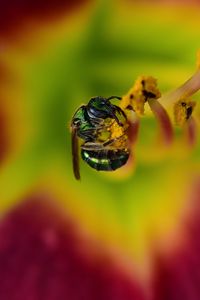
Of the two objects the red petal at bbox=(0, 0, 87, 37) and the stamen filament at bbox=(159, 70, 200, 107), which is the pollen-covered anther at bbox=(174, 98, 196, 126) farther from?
the red petal at bbox=(0, 0, 87, 37)

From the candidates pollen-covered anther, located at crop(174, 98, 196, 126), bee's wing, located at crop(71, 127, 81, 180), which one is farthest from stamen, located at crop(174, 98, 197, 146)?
bee's wing, located at crop(71, 127, 81, 180)

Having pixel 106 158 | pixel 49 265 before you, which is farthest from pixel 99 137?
pixel 49 265

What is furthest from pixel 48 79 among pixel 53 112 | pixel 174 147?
pixel 174 147

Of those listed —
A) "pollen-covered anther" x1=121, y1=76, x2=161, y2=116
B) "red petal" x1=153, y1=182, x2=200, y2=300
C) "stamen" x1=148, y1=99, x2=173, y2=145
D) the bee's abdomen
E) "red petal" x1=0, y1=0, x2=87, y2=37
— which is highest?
"red petal" x1=0, y1=0, x2=87, y2=37

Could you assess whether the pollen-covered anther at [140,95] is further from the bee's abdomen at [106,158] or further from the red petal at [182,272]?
the red petal at [182,272]

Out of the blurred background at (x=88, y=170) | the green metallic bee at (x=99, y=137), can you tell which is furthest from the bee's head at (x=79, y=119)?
the blurred background at (x=88, y=170)

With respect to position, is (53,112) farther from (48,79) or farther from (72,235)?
(72,235)
